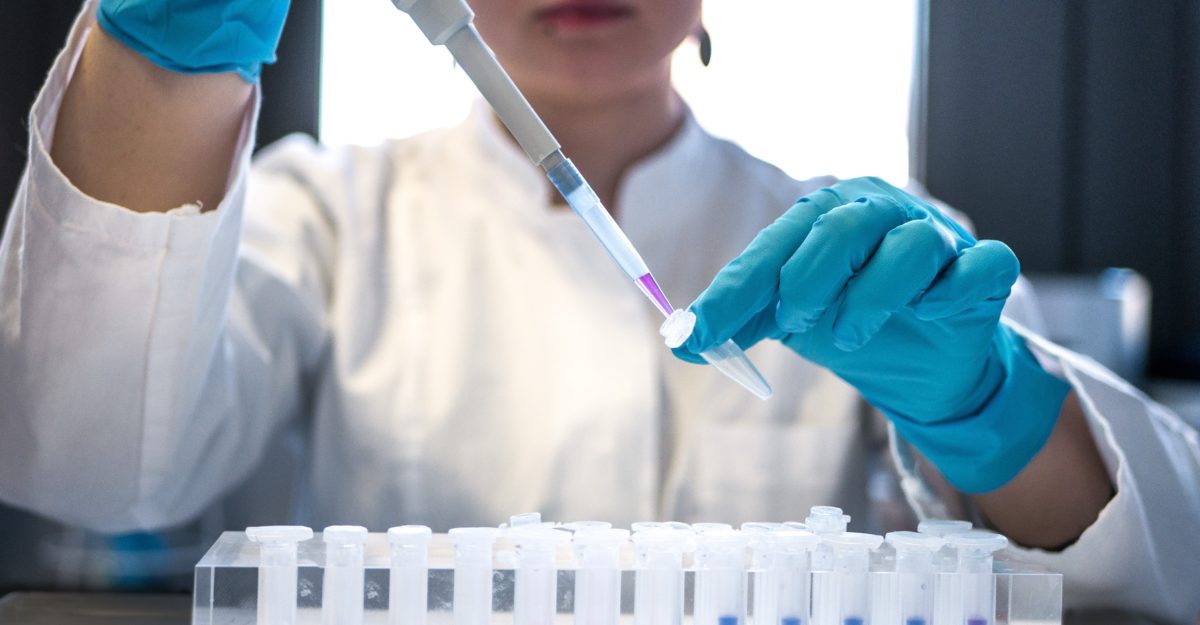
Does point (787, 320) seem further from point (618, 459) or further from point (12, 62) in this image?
point (12, 62)

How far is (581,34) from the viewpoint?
95cm

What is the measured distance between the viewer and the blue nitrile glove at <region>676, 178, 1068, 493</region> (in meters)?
0.66

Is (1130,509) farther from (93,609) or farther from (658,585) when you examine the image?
(93,609)

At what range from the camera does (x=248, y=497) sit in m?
1.11

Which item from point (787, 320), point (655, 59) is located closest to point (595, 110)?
point (655, 59)

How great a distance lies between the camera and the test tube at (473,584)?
61cm

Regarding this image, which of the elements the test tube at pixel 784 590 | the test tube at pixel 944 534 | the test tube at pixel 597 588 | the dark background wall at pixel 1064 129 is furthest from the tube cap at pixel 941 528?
the dark background wall at pixel 1064 129

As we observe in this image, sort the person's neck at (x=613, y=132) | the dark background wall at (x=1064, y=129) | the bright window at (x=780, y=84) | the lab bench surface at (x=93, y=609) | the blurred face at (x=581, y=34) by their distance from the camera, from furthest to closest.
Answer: the dark background wall at (x=1064, y=129), the bright window at (x=780, y=84), the person's neck at (x=613, y=132), the blurred face at (x=581, y=34), the lab bench surface at (x=93, y=609)

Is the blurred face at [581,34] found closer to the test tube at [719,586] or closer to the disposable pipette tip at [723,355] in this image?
the disposable pipette tip at [723,355]

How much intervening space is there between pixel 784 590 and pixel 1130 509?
14.7 inches

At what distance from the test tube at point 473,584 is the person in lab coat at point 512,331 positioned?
7.3 inches

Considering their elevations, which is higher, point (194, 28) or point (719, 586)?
point (194, 28)

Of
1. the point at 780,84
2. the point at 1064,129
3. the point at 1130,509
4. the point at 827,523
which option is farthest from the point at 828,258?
the point at 1064,129

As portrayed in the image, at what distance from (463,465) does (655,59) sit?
1.38 feet
